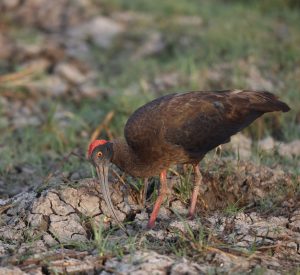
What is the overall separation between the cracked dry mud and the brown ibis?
0.74 ft

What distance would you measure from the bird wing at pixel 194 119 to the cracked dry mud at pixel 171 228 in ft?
1.52

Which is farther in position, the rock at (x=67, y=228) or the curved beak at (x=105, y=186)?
the curved beak at (x=105, y=186)

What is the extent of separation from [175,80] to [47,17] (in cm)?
338

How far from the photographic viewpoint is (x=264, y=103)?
5.25m

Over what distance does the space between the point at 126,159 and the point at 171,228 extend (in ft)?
2.38

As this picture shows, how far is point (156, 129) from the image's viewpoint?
4.98 meters

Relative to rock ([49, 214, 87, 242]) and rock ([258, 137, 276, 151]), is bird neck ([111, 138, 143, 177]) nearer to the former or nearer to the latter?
rock ([49, 214, 87, 242])

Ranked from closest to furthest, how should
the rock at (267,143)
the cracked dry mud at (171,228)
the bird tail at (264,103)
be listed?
the cracked dry mud at (171,228) → the bird tail at (264,103) → the rock at (267,143)

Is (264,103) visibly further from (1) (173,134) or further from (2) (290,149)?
(2) (290,149)

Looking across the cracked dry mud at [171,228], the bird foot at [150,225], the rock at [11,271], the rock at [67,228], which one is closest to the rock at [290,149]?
the cracked dry mud at [171,228]

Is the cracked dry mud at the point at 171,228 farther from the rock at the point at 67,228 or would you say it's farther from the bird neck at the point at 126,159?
the bird neck at the point at 126,159

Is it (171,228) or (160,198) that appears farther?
(160,198)

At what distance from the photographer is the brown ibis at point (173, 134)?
499 centimetres

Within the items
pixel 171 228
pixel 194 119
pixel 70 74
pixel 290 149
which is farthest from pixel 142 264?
pixel 70 74
